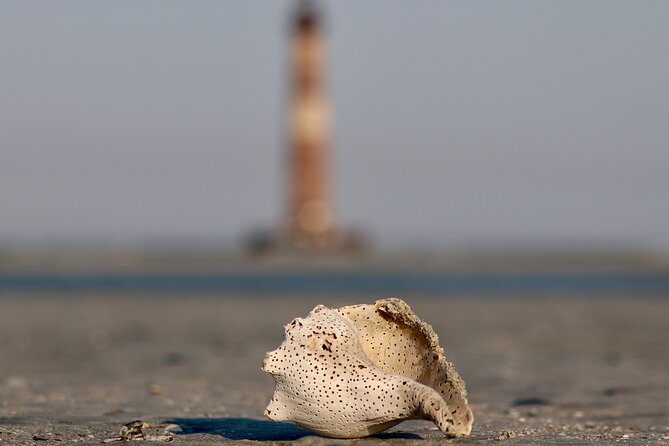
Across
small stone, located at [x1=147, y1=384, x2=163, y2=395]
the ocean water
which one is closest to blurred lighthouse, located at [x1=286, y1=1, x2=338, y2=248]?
the ocean water

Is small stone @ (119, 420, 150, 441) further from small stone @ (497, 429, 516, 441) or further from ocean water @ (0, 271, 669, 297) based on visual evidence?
ocean water @ (0, 271, 669, 297)

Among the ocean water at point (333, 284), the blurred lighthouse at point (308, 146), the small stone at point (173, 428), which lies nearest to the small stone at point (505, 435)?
the small stone at point (173, 428)

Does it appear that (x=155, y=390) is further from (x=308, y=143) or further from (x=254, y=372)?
(x=308, y=143)

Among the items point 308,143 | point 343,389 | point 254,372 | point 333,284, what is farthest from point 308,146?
point 343,389

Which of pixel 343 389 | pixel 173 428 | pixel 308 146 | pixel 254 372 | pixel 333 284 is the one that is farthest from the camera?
pixel 308 146

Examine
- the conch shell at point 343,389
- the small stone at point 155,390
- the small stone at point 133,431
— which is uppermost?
the conch shell at point 343,389

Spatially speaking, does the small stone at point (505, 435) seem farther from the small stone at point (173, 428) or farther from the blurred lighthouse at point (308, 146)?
the blurred lighthouse at point (308, 146)
